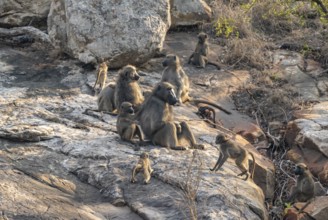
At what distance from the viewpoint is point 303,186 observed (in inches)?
375

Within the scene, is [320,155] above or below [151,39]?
below

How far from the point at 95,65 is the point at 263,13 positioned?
301 inches

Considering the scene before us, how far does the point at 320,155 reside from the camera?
11242mm

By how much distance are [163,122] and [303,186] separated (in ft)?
8.23

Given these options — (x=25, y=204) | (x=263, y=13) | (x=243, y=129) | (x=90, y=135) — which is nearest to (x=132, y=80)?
(x=90, y=135)

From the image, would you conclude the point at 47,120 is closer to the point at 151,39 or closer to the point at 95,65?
the point at 95,65

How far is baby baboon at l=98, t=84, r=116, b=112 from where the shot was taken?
10.7 metres

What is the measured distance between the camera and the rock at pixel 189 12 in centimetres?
1758

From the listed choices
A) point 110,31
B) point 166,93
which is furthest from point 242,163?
point 110,31

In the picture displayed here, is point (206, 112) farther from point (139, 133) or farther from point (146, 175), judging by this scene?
point (146, 175)

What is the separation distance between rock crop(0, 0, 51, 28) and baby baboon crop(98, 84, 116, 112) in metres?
5.85

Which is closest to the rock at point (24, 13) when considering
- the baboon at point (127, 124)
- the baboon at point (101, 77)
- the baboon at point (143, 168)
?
the baboon at point (101, 77)

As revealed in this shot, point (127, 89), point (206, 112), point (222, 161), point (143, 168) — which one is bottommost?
point (206, 112)

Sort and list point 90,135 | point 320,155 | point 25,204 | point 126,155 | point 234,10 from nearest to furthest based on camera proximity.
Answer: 1. point 25,204
2. point 126,155
3. point 90,135
4. point 320,155
5. point 234,10
